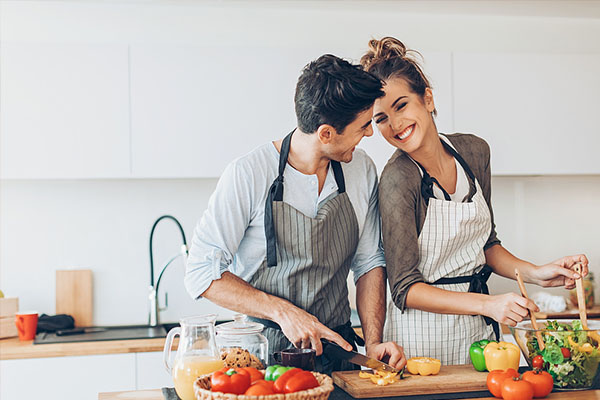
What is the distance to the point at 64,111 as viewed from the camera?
3.11m

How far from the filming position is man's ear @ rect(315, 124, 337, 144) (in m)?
1.90

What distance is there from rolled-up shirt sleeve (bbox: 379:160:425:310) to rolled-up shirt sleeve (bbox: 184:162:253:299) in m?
0.41

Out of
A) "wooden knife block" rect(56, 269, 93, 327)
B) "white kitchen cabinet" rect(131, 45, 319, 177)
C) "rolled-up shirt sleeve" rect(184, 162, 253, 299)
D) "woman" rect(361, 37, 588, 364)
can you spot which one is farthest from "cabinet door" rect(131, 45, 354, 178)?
"rolled-up shirt sleeve" rect(184, 162, 253, 299)

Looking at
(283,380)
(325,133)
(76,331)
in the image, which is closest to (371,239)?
(325,133)

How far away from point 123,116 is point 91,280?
900mm

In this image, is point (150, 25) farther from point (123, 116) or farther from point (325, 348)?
point (325, 348)

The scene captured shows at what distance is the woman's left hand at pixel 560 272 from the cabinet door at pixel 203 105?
1536 millimetres

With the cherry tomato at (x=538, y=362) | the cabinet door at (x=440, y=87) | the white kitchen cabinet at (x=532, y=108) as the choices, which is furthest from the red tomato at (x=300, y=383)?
the white kitchen cabinet at (x=532, y=108)

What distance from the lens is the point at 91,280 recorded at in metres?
3.50

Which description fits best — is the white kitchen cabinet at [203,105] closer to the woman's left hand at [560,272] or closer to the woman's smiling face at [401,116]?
the woman's smiling face at [401,116]

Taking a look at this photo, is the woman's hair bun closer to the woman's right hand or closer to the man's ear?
the man's ear

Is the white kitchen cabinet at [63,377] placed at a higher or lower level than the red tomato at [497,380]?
lower

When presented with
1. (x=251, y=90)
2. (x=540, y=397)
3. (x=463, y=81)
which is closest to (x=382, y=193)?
(x=540, y=397)

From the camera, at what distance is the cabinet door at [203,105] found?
3.18m
